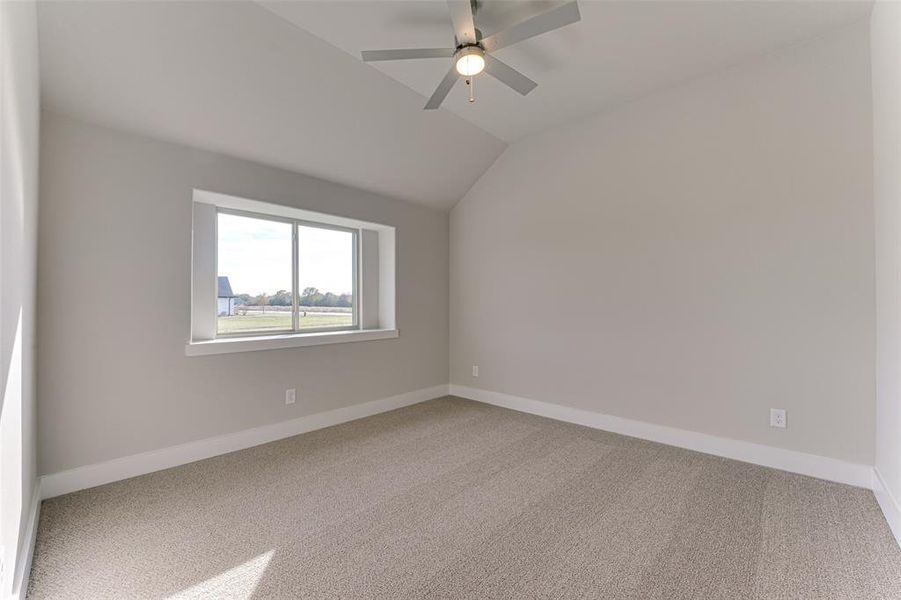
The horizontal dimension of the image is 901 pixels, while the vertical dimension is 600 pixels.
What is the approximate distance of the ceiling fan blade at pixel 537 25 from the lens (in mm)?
1898

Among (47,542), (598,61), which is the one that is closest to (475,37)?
(598,61)

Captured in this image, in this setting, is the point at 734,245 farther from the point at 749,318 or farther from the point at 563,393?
the point at 563,393

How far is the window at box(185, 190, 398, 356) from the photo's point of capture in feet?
10.6

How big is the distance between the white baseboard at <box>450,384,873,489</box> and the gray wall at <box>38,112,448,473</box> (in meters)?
2.26

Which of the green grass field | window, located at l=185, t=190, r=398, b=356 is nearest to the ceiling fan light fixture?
window, located at l=185, t=190, r=398, b=356

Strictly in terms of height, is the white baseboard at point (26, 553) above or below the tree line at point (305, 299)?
below

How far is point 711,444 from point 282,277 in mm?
3841

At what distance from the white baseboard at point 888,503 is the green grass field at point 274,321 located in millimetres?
4112

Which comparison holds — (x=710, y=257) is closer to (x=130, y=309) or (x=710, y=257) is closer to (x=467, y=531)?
(x=467, y=531)

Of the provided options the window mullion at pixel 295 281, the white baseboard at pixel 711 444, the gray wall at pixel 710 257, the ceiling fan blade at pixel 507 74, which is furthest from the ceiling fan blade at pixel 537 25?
the white baseboard at pixel 711 444

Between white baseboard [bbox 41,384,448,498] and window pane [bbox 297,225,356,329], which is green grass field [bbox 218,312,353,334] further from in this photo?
white baseboard [bbox 41,384,448,498]

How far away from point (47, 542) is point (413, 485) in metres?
1.77

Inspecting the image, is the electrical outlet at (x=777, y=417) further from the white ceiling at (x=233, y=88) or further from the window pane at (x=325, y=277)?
the window pane at (x=325, y=277)

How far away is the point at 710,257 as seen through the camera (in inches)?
121
